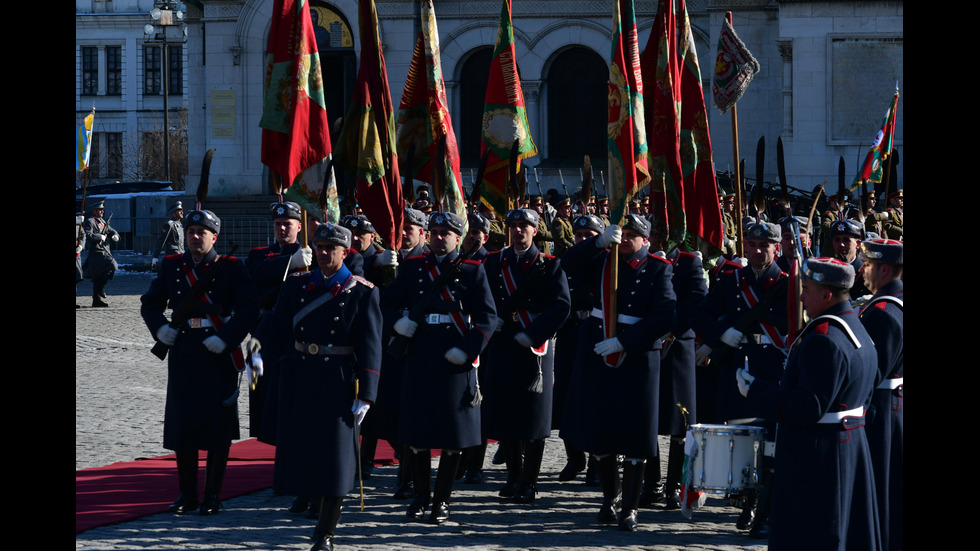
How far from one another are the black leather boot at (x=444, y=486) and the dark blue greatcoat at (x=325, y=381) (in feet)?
3.11

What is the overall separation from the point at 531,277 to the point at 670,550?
2409 millimetres

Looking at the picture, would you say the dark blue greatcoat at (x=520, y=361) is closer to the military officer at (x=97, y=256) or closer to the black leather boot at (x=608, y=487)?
the black leather boot at (x=608, y=487)

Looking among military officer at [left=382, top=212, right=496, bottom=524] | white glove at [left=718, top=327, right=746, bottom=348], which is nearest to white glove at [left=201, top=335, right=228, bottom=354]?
military officer at [left=382, top=212, right=496, bottom=524]

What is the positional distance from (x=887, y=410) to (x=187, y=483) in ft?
15.0

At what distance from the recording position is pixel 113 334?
1922 cm

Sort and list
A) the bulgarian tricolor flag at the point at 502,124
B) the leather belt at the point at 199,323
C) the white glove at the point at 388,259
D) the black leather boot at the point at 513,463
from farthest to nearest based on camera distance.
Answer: the bulgarian tricolor flag at the point at 502,124
the white glove at the point at 388,259
the black leather boot at the point at 513,463
the leather belt at the point at 199,323

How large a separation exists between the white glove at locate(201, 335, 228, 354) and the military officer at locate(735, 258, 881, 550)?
12.6 ft

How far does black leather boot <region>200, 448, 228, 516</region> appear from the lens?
8.78m

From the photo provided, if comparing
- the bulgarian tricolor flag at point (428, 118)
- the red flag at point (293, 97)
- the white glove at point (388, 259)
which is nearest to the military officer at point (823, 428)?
the white glove at point (388, 259)

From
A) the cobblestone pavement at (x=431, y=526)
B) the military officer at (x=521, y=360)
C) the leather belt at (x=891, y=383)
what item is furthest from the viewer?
the military officer at (x=521, y=360)

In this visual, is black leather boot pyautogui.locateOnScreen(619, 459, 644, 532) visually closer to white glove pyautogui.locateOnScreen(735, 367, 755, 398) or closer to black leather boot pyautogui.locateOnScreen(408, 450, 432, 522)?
black leather boot pyautogui.locateOnScreen(408, 450, 432, 522)

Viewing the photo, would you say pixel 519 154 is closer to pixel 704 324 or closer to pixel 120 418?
pixel 704 324

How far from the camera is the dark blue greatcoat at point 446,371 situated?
863 centimetres

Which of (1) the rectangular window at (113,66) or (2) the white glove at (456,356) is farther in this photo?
(1) the rectangular window at (113,66)
